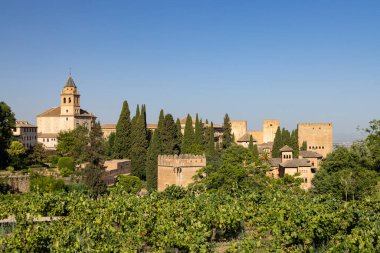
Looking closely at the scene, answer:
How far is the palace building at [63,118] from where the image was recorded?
72.0m

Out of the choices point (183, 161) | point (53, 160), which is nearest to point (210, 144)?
point (183, 161)

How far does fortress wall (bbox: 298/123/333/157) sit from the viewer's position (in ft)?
212

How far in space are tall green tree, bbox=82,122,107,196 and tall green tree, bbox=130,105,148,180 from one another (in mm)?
7497

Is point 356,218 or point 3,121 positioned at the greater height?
point 3,121

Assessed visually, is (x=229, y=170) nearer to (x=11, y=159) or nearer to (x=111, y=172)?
(x=111, y=172)

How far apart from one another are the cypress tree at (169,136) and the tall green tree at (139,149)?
2135 millimetres

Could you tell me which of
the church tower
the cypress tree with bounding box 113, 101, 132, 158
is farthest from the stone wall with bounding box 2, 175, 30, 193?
the church tower

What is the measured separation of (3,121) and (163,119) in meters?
18.6

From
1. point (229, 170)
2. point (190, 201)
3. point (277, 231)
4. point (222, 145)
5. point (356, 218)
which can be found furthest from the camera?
point (222, 145)

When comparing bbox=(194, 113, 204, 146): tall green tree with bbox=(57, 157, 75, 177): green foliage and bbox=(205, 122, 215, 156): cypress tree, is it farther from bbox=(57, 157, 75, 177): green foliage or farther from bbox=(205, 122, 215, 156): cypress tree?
bbox=(57, 157, 75, 177): green foliage

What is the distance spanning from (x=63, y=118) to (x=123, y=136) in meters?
24.7

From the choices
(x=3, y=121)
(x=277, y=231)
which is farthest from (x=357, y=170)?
(x=3, y=121)

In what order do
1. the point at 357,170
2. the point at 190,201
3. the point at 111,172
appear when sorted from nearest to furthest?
the point at 190,201 → the point at 357,170 → the point at 111,172

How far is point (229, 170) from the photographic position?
27.3m
